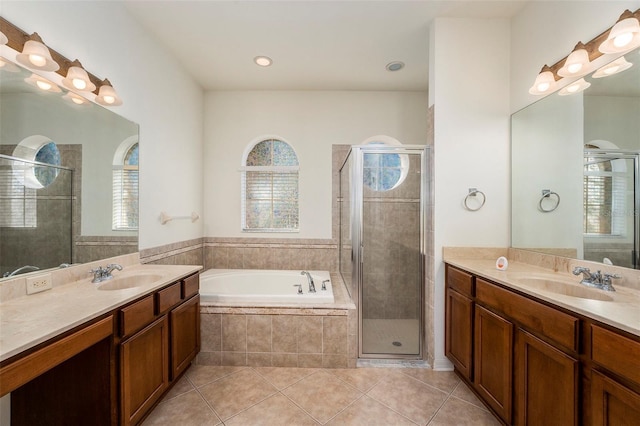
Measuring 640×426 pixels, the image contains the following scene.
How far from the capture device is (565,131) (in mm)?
1777

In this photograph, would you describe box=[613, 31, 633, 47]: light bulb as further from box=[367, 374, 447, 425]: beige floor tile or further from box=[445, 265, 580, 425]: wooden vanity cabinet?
box=[367, 374, 447, 425]: beige floor tile

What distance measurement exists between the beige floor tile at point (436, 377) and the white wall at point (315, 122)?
1.75m

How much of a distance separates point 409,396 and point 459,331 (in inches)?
23.3

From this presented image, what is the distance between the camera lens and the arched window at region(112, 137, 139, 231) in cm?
197

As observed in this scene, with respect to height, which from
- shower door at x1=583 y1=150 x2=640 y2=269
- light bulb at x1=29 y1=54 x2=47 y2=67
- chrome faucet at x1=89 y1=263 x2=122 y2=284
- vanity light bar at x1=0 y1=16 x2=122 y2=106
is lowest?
chrome faucet at x1=89 y1=263 x2=122 y2=284

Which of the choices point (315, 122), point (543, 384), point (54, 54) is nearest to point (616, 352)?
point (543, 384)

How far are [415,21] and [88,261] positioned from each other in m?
3.07

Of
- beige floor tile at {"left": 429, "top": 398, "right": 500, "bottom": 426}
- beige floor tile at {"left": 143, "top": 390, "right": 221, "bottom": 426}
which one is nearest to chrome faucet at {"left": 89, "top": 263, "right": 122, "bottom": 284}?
beige floor tile at {"left": 143, "top": 390, "right": 221, "bottom": 426}

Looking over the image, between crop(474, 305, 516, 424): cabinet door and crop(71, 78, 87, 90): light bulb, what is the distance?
2.93 metres

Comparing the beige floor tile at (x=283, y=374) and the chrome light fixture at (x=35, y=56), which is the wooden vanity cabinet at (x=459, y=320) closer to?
the beige floor tile at (x=283, y=374)

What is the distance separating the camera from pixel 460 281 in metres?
1.93

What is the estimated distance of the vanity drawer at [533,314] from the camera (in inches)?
44.1

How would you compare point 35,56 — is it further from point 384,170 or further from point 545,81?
point 545,81

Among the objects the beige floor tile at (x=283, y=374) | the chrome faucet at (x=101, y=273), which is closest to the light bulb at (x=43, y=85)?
the chrome faucet at (x=101, y=273)
